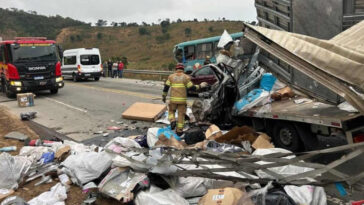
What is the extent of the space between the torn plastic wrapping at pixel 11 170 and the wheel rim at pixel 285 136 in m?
4.23

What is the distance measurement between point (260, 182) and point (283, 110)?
2.37 meters

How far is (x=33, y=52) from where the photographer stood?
13906 millimetres

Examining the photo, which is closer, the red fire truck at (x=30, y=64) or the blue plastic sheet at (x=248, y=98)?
the blue plastic sheet at (x=248, y=98)

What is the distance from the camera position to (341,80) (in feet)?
11.4

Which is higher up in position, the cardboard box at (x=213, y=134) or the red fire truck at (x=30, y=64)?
the red fire truck at (x=30, y=64)

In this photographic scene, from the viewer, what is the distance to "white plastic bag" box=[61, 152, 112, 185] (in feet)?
15.3

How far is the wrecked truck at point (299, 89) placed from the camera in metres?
3.55

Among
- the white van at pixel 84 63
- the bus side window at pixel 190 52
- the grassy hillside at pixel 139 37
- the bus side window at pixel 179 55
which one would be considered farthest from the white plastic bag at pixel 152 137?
the grassy hillside at pixel 139 37

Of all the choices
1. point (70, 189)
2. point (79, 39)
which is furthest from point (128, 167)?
point (79, 39)

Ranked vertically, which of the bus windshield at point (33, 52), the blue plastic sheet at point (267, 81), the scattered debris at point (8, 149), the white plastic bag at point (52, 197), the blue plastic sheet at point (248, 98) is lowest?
the white plastic bag at point (52, 197)

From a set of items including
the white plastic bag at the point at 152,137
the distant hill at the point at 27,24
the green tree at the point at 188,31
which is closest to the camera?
the white plastic bag at the point at 152,137

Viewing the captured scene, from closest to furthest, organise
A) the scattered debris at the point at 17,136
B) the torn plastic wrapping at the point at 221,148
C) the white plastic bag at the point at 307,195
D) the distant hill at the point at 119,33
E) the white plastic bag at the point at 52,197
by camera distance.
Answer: the white plastic bag at the point at 307,195, the white plastic bag at the point at 52,197, the torn plastic wrapping at the point at 221,148, the scattered debris at the point at 17,136, the distant hill at the point at 119,33

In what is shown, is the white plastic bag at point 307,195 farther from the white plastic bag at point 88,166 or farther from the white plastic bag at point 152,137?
the white plastic bag at point 152,137

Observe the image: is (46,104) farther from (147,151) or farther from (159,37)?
(159,37)
